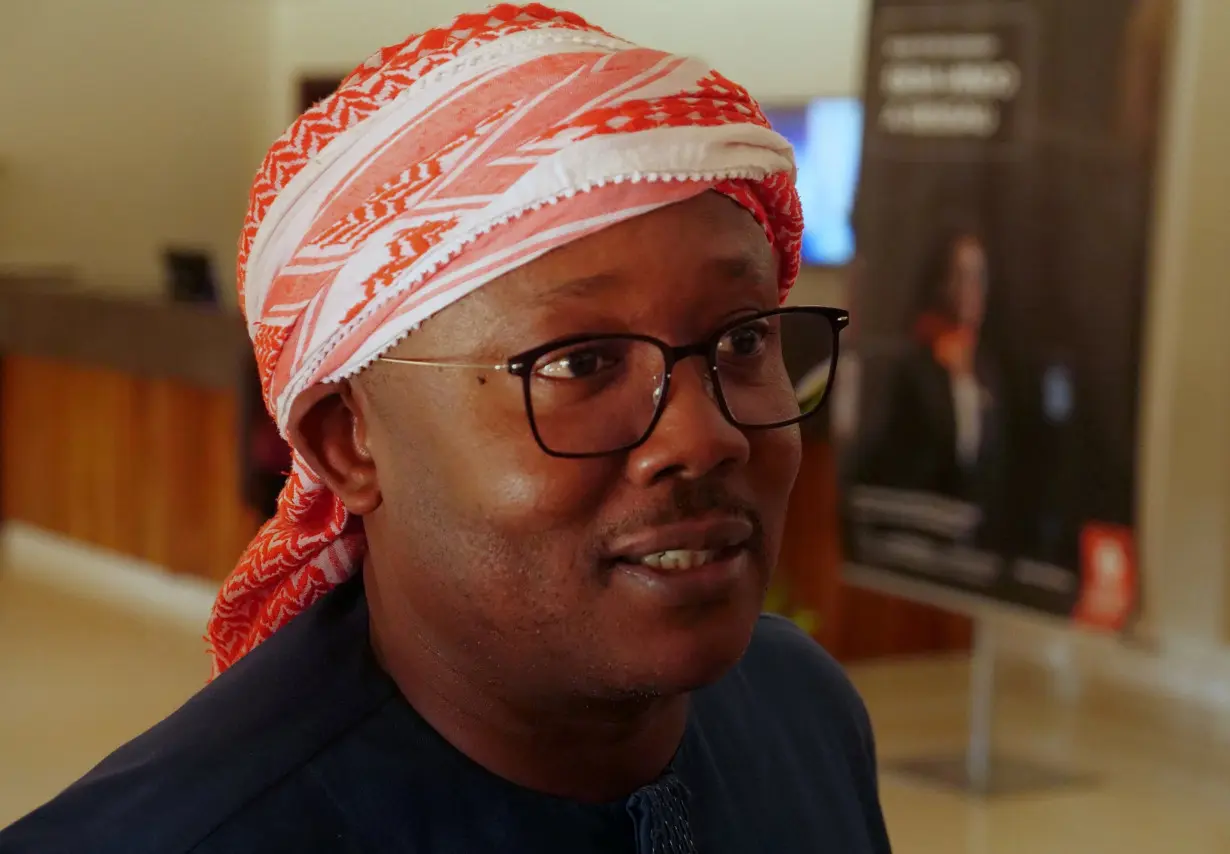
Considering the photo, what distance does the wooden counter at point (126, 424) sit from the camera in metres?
5.49

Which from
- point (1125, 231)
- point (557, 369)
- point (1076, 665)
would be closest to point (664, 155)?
point (557, 369)

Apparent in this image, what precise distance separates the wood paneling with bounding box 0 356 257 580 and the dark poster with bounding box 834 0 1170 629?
2.20 m

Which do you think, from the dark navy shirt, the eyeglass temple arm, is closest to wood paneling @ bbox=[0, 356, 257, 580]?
the dark navy shirt

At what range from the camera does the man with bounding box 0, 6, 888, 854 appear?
989 mm

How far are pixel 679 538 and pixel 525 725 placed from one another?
195mm

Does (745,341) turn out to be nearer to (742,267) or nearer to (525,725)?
(742,267)

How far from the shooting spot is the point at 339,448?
111 cm

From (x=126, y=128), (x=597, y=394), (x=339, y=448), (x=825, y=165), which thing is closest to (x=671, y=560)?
(x=597, y=394)

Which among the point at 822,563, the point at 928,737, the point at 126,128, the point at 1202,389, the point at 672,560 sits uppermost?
the point at 672,560

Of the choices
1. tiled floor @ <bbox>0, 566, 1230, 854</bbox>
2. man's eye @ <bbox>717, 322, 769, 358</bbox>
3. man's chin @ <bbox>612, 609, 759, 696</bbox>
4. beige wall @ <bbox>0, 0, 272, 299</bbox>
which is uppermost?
man's eye @ <bbox>717, 322, 769, 358</bbox>

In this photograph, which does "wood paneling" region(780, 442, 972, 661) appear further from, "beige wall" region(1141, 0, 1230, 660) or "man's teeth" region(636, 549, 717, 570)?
"man's teeth" region(636, 549, 717, 570)

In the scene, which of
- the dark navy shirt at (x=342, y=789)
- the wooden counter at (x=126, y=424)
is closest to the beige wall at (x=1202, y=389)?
the wooden counter at (x=126, y=424)

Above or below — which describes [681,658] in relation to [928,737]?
above

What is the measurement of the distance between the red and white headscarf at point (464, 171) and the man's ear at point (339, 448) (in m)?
0.02
